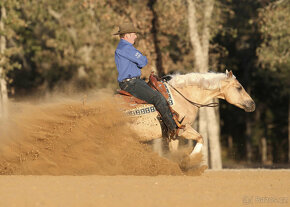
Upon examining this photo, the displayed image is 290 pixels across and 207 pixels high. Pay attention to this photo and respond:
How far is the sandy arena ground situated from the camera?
8.16m

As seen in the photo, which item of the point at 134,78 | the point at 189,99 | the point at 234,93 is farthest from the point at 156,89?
the point at 234,93

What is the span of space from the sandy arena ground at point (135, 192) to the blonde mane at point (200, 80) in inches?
104

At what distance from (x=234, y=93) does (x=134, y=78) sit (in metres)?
2.40

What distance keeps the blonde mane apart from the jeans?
0.91 m

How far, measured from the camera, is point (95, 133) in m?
11.9

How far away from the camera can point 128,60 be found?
1173cm

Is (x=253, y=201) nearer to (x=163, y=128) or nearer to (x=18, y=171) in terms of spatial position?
(x=163, y=128)

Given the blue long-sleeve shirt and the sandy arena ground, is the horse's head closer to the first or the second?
the blue long-sleeve shirt

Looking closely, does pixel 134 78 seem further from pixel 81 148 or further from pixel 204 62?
pixel 204 62

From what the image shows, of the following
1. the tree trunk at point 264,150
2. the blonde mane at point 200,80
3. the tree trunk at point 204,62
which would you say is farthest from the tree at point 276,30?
the tree trunk at point 264,150

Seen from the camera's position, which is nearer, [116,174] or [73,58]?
[116,174]

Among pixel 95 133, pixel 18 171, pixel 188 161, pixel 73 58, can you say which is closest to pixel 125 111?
pixel 95 133

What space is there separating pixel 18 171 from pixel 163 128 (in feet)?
9.46

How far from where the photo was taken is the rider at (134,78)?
38.4 feet
